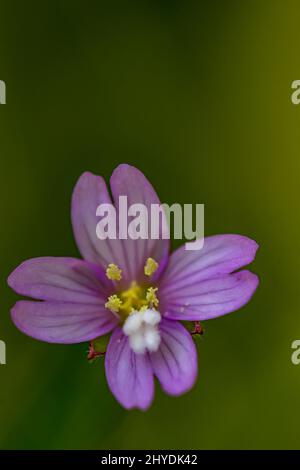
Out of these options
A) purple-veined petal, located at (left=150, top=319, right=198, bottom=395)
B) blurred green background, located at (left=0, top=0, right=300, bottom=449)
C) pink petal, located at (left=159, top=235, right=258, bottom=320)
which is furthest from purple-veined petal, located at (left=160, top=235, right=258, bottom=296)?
blurred green background, located at (left=0, top=0, right=300, bottom=449)

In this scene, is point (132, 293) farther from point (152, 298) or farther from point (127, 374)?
point (127, 374)

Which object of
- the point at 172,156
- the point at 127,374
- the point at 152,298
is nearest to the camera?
the point at 127,374

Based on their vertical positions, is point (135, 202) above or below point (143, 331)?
above

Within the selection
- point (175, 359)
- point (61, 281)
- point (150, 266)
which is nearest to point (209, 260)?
point (150, 266)

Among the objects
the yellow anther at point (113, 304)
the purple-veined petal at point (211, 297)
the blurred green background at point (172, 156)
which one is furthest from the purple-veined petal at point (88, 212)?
the blurred green background at point (172, 156)
